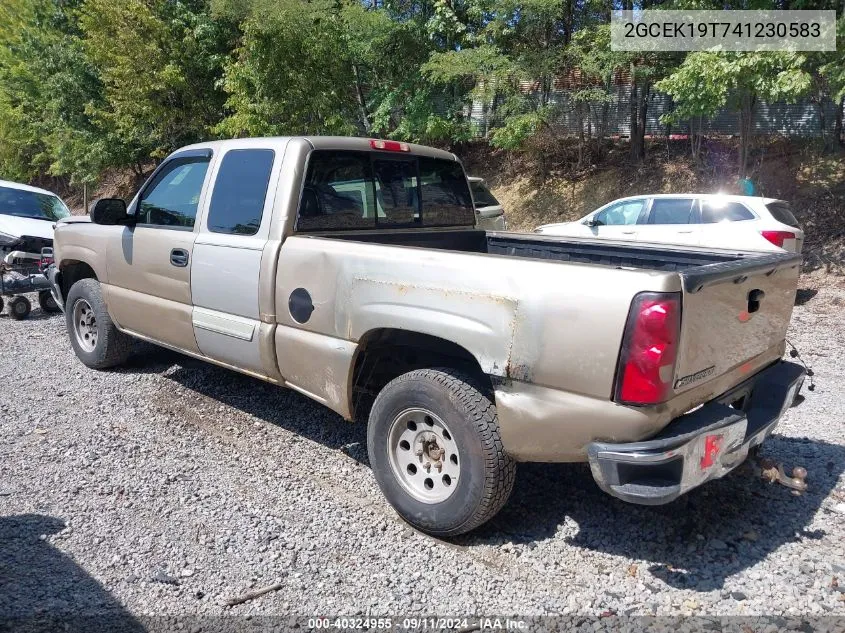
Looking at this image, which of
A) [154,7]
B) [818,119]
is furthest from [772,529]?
[154,7]

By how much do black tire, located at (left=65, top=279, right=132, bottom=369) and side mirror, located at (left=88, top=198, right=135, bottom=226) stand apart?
0.82 m

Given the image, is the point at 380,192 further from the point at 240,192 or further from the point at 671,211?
the point at 671,211

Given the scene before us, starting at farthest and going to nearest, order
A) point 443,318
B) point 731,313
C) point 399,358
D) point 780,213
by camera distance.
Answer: point 780,213 < point 399,358 < point 443,318 < point 731,313

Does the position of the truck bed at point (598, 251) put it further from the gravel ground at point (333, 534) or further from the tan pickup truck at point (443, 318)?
the gravel ground at point (333, 534)

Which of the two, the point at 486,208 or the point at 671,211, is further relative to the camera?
the point at 486,208

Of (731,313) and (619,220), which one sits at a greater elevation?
(731,313)

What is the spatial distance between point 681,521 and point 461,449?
1321 mm

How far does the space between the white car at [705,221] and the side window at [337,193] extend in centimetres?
398

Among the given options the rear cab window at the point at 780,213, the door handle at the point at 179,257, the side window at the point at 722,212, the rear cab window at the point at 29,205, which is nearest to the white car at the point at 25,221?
the rear cab window at the point at 29,205

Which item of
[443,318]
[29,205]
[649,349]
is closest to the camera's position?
[649,349]

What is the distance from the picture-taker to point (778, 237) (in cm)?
856

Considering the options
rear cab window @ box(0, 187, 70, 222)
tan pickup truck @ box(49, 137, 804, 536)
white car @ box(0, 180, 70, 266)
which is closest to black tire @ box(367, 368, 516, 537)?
tan pickup truck @ box(49, 137, 804, 536)

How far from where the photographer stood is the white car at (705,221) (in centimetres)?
868

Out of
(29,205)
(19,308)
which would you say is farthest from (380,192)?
(29,205)
